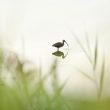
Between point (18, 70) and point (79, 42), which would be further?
point (79, 42)

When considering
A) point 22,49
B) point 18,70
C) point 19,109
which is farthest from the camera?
point 22,49

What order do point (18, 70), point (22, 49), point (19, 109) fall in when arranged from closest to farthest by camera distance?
point (19, 109)
point (18, 70)
point (22, 49)

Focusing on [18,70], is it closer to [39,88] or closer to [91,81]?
[39,88]

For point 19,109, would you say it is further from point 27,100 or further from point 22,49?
point 22,49

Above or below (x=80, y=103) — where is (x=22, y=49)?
above

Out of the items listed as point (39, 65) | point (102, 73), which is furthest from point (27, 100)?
point (102, 73)

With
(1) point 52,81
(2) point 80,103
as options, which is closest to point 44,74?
(1) point 52,81
